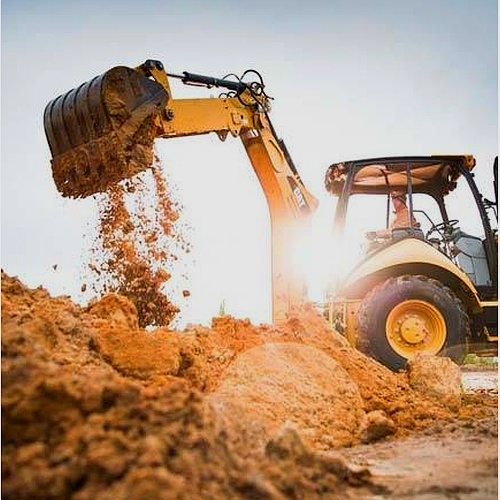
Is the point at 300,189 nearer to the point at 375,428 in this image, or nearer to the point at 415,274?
the point at 415,274

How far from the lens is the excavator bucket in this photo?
5.73 metres

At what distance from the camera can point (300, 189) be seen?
788 cm

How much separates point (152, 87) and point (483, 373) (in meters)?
8.70

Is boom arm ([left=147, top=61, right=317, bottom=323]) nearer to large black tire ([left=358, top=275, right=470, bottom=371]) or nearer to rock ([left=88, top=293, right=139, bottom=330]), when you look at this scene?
large black tire ([left=358, top=275, right=470, bottom=371])

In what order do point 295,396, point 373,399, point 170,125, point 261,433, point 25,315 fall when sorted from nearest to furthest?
point 261,433, point 25,315, point 295,396, point 373,399, point 170,125

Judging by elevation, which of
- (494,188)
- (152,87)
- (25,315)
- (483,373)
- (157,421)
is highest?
(152,87)

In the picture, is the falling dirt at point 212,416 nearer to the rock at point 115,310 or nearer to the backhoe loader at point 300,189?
the rock at point 115,310

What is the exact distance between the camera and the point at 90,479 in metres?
2.05

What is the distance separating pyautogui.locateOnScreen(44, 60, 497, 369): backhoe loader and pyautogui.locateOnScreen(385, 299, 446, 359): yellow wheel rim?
1 cm

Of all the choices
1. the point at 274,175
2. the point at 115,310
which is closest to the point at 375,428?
the point at 115,310

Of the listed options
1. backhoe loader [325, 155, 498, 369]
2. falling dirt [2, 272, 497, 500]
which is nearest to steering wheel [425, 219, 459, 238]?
backhoe loader [325, 155, 498, 369]

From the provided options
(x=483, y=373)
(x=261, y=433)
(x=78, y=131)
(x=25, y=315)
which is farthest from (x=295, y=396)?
(x=483, y=373)

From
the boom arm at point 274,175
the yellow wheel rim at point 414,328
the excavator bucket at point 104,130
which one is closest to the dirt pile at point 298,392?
the yellow wheel rim at point 414,328

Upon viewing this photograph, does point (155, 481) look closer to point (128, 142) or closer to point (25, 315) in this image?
point (25, 315)
